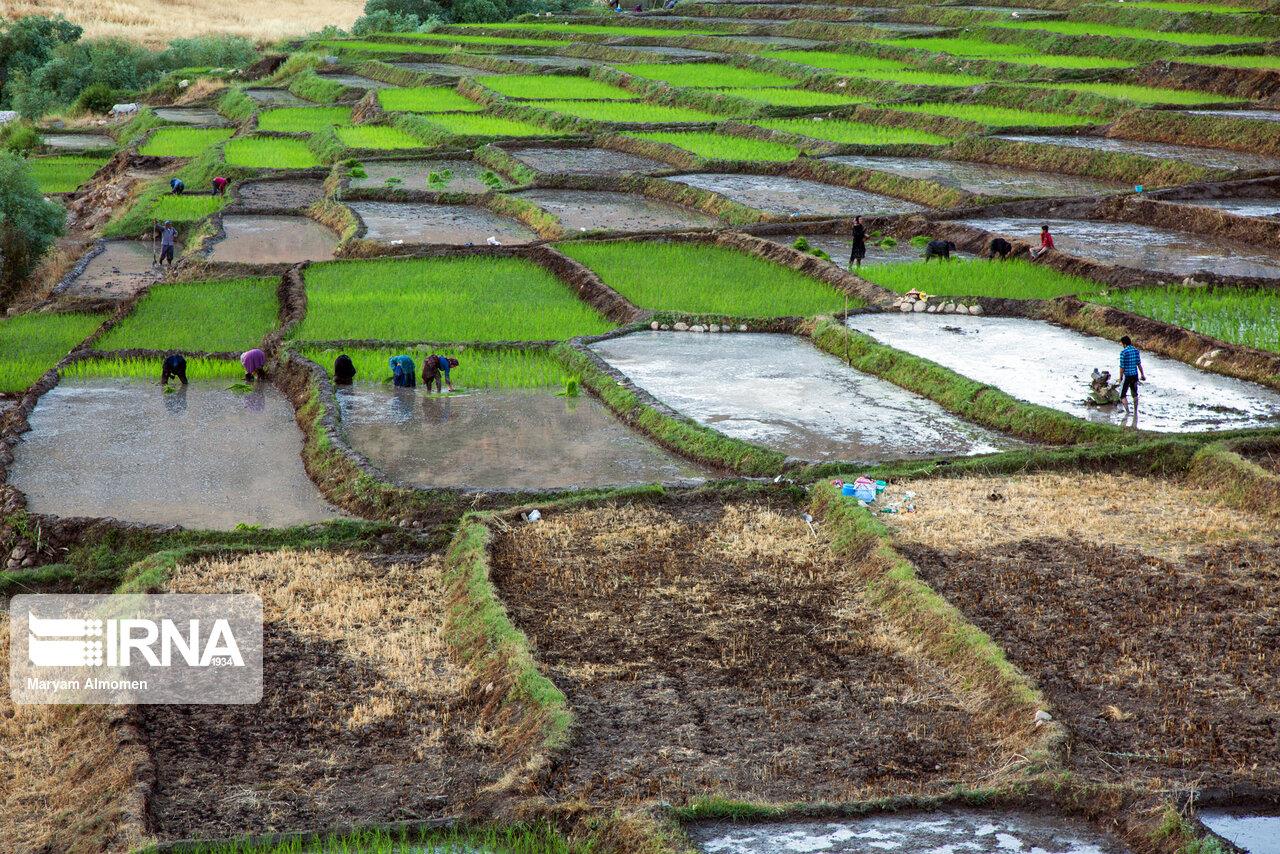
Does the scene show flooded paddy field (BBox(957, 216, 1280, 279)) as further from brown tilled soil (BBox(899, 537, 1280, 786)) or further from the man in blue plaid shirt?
brown tilled soil (BBox(899, 537, 1280, 786))

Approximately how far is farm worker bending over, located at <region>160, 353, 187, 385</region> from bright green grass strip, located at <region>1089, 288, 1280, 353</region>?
9.96 meters

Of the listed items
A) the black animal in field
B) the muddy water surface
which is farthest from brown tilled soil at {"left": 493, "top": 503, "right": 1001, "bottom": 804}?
the black animal in field

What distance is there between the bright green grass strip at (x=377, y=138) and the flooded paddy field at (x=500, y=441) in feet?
50.8

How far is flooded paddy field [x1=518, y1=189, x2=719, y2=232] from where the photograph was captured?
22.3 metres

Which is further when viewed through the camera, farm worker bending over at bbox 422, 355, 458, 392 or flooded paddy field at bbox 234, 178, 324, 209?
flooded paddy field at bbox 234, 178, 324, 209

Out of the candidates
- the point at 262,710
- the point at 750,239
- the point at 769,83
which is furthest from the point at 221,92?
Answer: the point at 262,710

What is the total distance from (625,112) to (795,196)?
376 inches

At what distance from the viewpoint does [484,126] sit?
1228 inches

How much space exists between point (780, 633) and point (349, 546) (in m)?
3.52

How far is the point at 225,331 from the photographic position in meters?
17.1

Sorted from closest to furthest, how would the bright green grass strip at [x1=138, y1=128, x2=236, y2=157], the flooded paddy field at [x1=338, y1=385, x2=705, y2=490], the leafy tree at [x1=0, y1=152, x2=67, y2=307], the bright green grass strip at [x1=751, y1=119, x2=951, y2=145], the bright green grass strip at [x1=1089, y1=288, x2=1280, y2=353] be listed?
the flooded paddy field at [x1=338, y1=385, x2=705, y2=490] → the bright green grass strip at [x1=1089, y1=288, x2=1280, y2=353] → the leafy tree at [x1=0, y1=152, x2=67, y2=307] → the bright green grass strip at [x1=751, y1=119, x2=951, y2=145] → the bright green grass strip at [x1=138, y1=128, x2=236, y2=157]

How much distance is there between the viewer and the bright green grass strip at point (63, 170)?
3015 cm

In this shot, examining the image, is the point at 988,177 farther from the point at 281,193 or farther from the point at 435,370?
the point at 435,370

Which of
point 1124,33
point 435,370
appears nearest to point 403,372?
point 435,370
